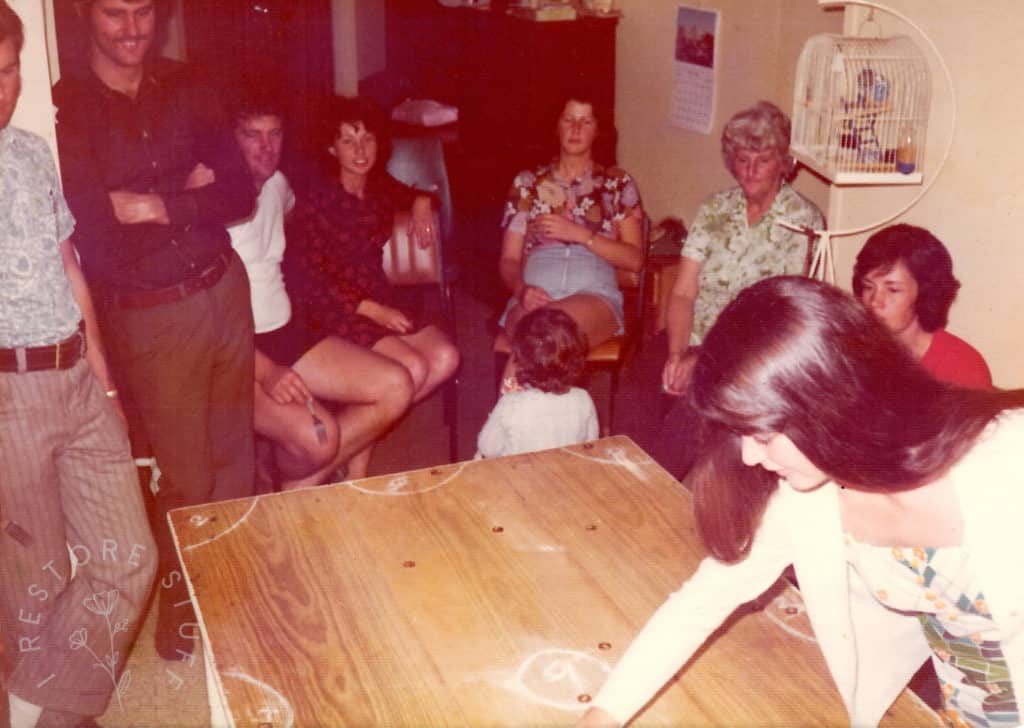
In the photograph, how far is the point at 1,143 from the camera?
7.00 ft

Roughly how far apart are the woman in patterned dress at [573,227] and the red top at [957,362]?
1310 mm

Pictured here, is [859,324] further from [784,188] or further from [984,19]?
[784,188]

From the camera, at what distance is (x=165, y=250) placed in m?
2.53

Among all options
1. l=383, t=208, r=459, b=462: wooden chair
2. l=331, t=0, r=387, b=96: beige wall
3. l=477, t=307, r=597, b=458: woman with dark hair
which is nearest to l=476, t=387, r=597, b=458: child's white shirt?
l=477, t=307, r=597, b=458: woman with dark hair

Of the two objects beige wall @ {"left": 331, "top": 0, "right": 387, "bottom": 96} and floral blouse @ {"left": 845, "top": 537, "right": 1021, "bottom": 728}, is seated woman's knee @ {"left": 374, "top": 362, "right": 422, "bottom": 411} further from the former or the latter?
beige wall @ {"left": 331, "top": 0, "right": 387, "bottom": 96}

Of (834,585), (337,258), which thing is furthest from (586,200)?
(834,585)

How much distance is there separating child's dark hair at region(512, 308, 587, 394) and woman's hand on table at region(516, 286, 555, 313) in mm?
582

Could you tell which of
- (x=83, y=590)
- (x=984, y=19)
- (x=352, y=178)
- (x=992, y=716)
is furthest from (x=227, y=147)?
(x=992, y=716)

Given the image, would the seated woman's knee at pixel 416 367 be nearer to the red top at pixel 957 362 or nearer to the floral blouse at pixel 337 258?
the floral blouse at pixel 337 258

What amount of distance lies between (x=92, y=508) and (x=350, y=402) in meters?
0.99

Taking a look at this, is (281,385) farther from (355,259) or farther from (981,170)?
(981,170)

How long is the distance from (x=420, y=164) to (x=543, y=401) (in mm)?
1527

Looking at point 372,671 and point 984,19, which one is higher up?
point 984,19

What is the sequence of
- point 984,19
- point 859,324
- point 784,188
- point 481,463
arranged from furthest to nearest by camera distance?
point 784,188 < point 984,19 < point 481,463 < point 859,324
